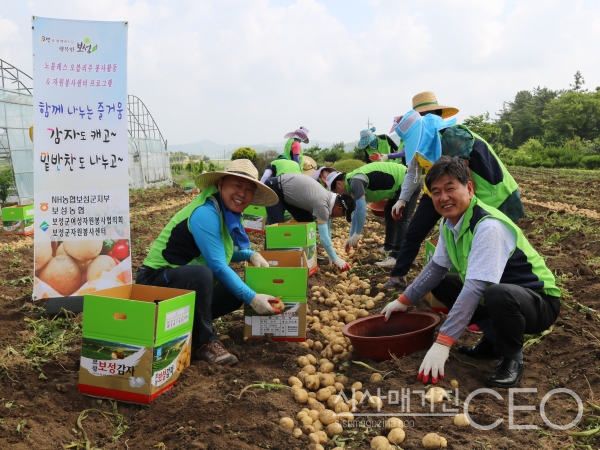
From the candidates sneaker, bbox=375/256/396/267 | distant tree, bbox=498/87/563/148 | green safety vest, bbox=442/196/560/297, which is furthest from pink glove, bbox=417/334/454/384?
distant tree, bbox=498/87/563/148

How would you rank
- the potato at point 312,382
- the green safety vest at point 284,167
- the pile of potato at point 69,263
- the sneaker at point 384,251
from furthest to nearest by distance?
the sneaker at point 384,251 < the green safety vest at point 284,167 < the pile of potato at point 69,263 < the potato at point 312,382

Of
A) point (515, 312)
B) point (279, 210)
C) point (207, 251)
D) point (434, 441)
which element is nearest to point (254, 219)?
point (279, 210)

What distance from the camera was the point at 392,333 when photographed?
3086 millimetres

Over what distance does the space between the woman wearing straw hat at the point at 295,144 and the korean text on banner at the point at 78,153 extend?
3351mm

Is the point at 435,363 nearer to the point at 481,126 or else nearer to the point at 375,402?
the point at 375,402

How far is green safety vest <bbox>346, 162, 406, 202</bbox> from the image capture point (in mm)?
5164

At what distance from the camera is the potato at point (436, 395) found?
2.21 m

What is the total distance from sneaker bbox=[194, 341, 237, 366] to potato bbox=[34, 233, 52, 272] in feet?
5.17

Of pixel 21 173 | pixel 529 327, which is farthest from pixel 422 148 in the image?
pixel 21 173

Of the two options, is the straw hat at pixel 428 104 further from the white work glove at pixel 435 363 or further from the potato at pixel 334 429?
the potato at pixel 334 429

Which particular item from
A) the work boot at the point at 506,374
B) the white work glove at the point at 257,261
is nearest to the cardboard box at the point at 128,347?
the white work glove at the point at 257,261

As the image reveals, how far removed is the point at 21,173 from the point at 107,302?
35.8ft

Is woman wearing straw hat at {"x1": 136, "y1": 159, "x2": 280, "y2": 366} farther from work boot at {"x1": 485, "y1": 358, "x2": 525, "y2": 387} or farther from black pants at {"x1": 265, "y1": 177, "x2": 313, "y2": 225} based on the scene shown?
black pants at {"x1": 265, "y1": 177, "x2": 313, "y2": 225}

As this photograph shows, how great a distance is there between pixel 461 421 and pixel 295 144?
17.6ft
